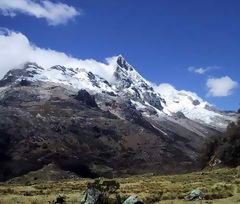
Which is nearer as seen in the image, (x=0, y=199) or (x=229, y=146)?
(x=0, y=199)

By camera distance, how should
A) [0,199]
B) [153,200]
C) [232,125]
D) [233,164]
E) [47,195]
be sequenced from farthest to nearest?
1. [232,125]
2. [233,164]
3. [47,195]
4. [0,199]
5. [153,200]

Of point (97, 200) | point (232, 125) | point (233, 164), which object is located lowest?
point (97, 200)

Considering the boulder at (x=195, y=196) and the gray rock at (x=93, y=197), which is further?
the boulder at (x=195, y=196)

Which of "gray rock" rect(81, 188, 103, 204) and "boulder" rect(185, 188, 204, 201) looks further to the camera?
"boulder" rect(185, 188, 204, 201)

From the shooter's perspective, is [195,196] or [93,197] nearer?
[93,197]

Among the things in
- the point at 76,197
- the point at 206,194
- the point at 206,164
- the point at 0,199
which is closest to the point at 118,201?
the point at 206,194

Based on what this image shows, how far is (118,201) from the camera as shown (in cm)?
4634

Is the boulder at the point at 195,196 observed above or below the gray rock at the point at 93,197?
above

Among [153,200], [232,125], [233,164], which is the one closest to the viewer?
[153,200]

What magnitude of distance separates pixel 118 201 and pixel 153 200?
6.96m

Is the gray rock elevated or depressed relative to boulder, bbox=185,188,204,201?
depressed

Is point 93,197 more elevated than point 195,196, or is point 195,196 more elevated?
point 195,196

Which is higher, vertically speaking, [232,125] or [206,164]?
[232,125]

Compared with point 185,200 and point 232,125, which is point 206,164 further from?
point 185,200
